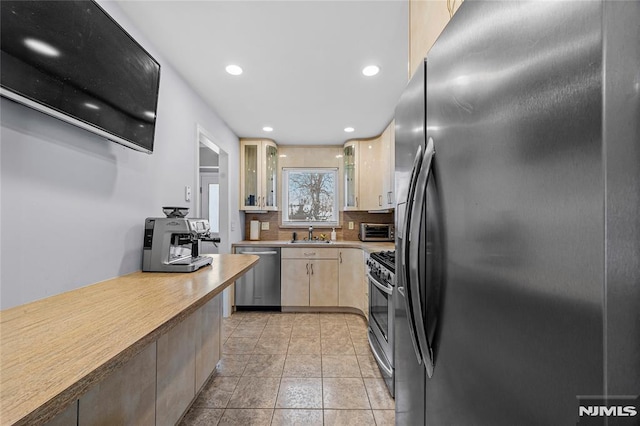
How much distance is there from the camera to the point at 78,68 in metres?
1.17

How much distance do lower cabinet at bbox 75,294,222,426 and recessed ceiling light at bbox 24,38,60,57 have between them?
1140mm

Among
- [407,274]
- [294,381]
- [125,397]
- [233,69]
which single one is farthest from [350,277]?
[407,274]

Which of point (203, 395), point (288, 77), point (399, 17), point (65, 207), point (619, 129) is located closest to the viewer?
point (619, 129)

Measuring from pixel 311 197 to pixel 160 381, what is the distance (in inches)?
133

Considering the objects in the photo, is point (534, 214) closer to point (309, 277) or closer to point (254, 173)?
point (309, 277)

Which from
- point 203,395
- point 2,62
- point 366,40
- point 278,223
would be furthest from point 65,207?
point 278,223

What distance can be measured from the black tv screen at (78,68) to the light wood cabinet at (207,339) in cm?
118

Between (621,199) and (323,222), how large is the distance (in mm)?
4233

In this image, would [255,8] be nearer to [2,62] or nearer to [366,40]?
[366,40]

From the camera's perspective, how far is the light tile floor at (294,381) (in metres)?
1.78

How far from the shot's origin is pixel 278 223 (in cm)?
451

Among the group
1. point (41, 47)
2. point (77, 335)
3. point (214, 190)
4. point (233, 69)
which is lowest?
point (77, 335)

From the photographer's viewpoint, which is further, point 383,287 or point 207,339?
point 383,287

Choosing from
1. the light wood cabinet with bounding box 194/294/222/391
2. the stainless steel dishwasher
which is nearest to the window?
the stainless steel dishwasher
